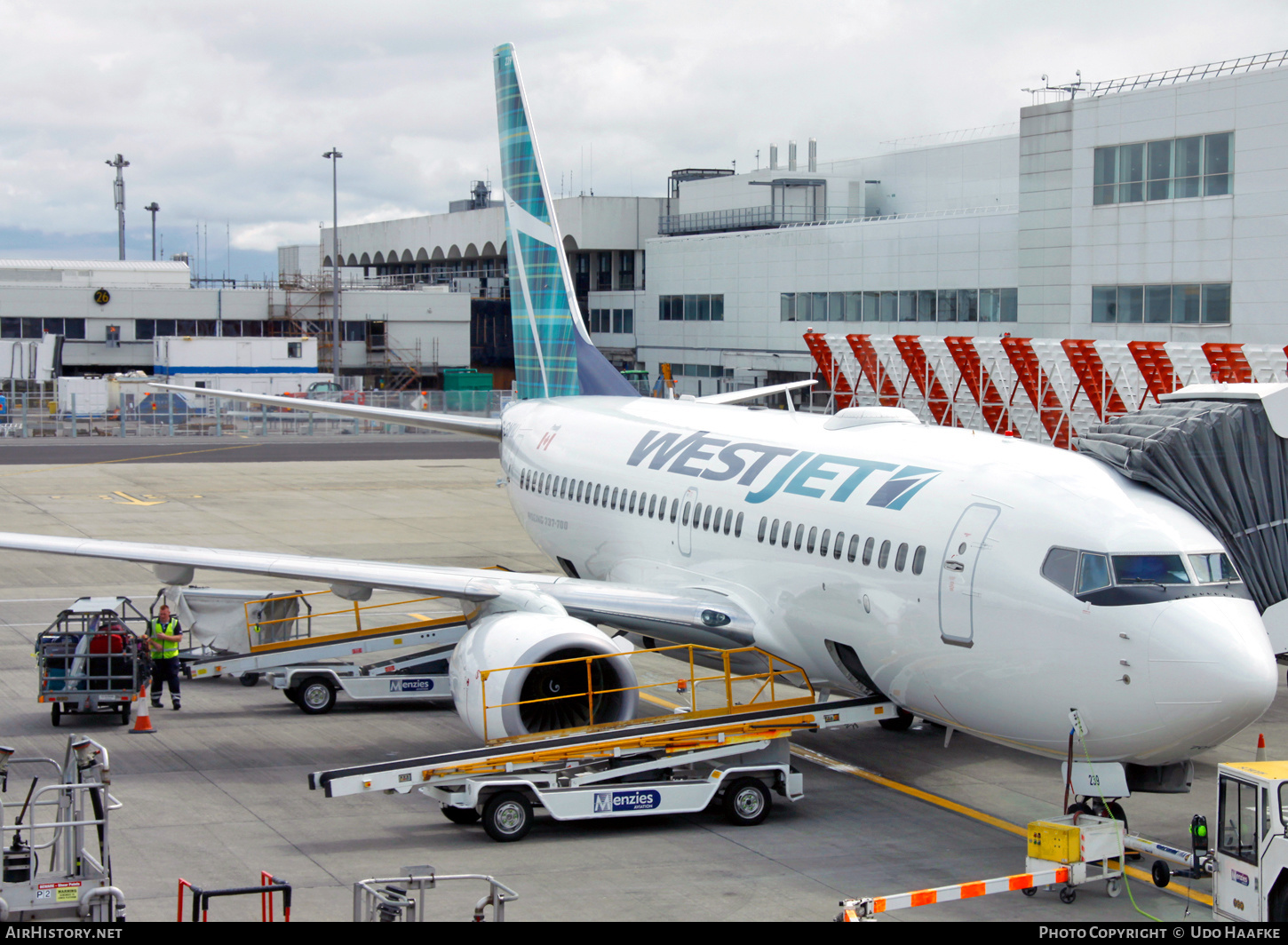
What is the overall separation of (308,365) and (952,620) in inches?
3077

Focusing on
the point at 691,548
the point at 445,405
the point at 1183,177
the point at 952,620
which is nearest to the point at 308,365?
the point at 445,405

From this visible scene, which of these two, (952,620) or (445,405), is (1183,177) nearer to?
(952,620)

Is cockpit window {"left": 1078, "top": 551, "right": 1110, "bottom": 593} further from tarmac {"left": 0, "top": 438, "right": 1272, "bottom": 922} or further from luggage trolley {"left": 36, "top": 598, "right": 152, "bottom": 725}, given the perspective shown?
luggage trolley {"left": 36, "top": 598, "right": 152, "bottom": 725}

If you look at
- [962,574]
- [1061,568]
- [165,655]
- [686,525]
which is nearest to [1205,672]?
[1061,568]

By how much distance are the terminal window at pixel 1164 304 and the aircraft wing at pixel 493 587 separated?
3486cm

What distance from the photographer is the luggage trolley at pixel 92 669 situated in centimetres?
2205

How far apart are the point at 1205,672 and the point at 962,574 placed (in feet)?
9.74

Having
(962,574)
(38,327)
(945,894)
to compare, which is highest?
(38,327)

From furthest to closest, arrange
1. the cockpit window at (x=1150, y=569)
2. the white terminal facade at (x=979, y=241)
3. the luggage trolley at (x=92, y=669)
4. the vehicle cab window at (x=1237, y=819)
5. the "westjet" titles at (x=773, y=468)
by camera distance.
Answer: the white terminal facade at (x=979, y=241), the luggage trolley at (x=92, y=669), the "westjet" titles at (x=773, y=468), the cockpit window at (x=1150, y=569), the vehicle cab window at (x=1237, y=819)

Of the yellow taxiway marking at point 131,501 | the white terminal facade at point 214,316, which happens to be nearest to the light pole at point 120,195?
the white terminal facade at point 214,316

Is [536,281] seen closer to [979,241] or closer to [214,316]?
[979,241]

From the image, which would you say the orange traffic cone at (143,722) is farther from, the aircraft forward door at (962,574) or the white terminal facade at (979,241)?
the white terminal facade at (979,241)

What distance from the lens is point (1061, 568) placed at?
49.7 feet

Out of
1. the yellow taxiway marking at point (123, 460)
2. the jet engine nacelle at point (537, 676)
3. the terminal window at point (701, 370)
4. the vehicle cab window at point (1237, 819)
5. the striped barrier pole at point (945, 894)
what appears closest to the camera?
the striped barrier pole at point (945, 894)
